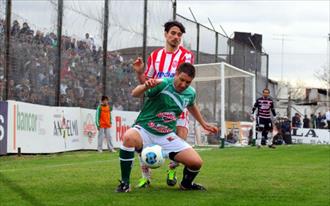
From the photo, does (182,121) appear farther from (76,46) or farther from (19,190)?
(76,46)

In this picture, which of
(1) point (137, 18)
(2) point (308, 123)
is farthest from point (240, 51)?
(1) point (137, 18)

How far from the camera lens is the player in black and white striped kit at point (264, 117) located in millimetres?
25219

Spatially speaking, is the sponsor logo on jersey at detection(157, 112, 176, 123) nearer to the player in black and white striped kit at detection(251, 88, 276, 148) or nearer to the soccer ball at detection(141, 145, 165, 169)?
the soccer ball at detection(141, 145, 165, 169)


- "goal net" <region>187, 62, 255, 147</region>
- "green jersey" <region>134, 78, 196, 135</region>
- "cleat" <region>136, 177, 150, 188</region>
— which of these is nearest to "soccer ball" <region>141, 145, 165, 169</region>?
A: "green jersey" <region>134, 78, 196, 135</region>

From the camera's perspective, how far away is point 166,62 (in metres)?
9.28

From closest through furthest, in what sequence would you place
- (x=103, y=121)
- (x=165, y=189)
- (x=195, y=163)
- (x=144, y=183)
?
1. (x=195, y=163)
2. (x=165, y=189)
3. (x=144, y=183)
4. (x=103, y=121)

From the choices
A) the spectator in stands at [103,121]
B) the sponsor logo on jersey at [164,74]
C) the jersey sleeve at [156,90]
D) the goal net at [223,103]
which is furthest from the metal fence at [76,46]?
the jersey sleeve at [156,90]

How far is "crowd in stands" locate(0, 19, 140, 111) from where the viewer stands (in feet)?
60.1

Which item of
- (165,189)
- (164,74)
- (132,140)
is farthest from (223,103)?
(132,140)

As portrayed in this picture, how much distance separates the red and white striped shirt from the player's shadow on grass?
2259 millimetres

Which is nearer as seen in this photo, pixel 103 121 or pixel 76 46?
pixel 76 46

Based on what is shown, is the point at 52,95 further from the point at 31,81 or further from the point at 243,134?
the point at 243,134

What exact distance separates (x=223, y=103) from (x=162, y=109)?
63.0ft

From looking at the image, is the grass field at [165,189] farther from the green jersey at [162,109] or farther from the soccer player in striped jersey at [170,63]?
the green jersey at [162,109]
